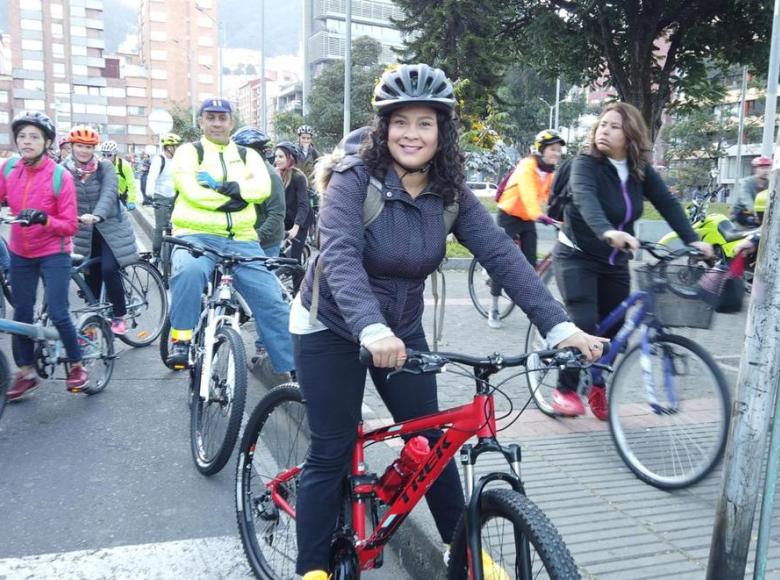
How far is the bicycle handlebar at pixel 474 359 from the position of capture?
2102 mm

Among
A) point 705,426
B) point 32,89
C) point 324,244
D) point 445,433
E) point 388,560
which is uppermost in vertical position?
point 32,89

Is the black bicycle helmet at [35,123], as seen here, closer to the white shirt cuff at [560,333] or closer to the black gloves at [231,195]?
the black gloves at [231,195]

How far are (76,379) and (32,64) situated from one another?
125 meters

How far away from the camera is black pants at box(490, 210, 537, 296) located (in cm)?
802

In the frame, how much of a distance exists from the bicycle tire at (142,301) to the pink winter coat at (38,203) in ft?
6.32

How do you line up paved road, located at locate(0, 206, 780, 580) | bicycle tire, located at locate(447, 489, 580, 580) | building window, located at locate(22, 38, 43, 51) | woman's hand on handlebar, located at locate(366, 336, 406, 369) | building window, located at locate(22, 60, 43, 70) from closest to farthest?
bicycle tire, located at locate(447, 489, 580, 580) → woman's hand on handlebar, located at locate(366, 336, 406, 369) → paved road, located at locate(0, 206, 780, 580) → building window, located at locate(22, 60, 43, 70) → building window, located at locate(22, 38, 43, 51)

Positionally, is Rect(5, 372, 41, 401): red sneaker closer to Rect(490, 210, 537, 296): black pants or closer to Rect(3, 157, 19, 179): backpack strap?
Rect(3, 157, 19, 179): backpack strap

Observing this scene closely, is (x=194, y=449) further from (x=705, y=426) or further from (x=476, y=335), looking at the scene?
(x=476, y=335)

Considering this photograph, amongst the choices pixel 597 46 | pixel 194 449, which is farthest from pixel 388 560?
pixel 597 46

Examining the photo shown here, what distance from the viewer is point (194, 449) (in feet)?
14.5

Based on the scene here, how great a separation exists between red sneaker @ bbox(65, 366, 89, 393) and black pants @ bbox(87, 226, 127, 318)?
1.30 m

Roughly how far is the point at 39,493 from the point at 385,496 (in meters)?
2.25

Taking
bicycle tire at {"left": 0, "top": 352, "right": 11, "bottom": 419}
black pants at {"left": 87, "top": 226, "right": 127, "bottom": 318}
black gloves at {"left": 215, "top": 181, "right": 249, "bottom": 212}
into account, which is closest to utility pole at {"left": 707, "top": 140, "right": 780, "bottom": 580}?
black gloves at {"left": 215, "top": 181, "right": 249, "bottom": 212}

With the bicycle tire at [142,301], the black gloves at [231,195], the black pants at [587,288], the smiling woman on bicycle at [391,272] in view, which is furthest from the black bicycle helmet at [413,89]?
the bicycle tire at [142,301]
